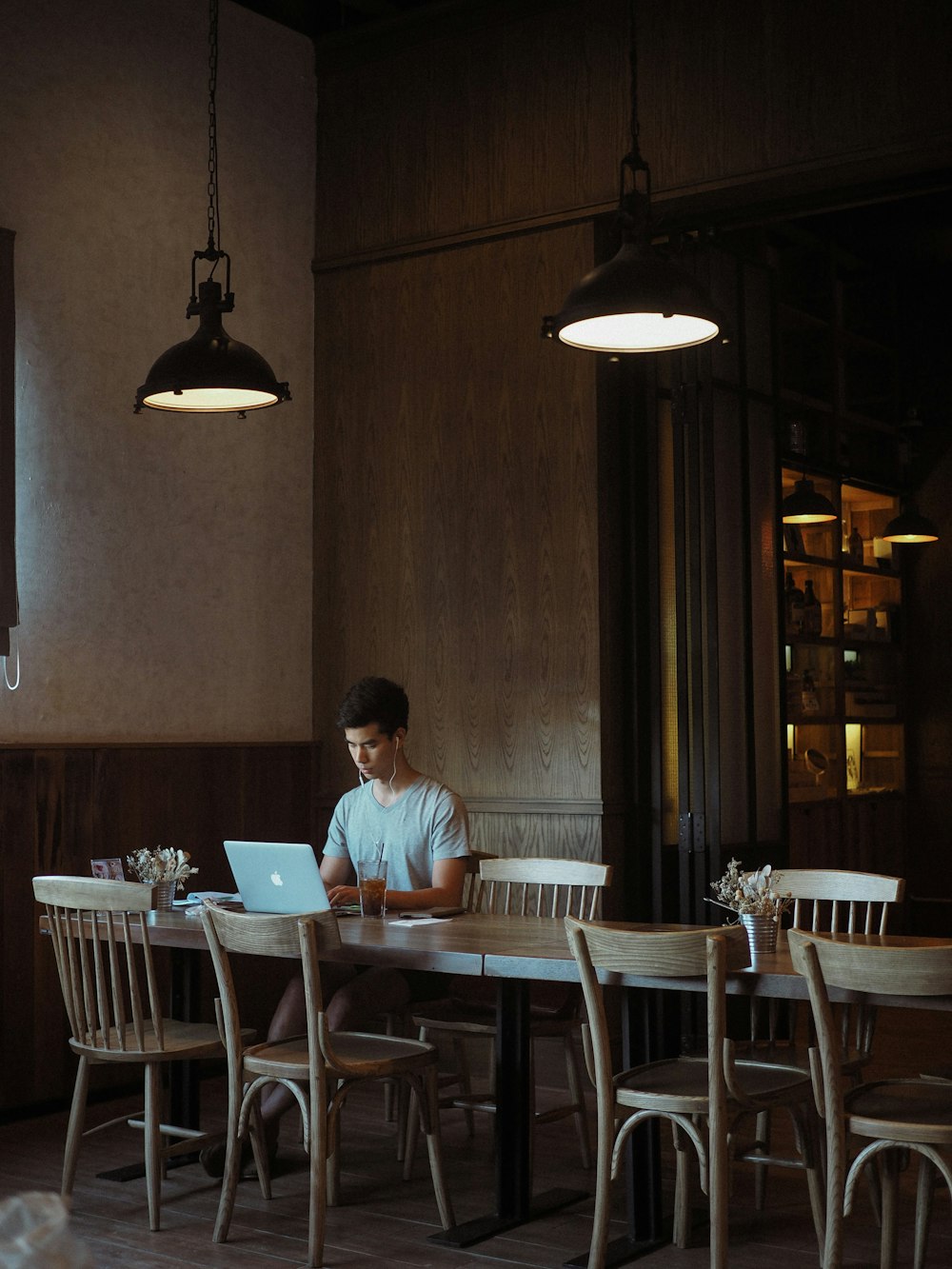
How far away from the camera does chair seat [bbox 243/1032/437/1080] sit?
362 cm

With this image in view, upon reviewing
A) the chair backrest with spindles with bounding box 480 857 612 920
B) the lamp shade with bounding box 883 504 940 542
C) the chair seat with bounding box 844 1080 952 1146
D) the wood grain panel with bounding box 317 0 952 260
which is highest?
the wood grain panel with bounding box 317 0 952 260

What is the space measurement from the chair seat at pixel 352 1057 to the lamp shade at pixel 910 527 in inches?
230

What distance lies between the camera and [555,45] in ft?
18.9

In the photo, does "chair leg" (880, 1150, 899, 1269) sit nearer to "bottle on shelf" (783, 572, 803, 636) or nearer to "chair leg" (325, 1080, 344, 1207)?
"chair leg" (325, 1080, 344, 1207)

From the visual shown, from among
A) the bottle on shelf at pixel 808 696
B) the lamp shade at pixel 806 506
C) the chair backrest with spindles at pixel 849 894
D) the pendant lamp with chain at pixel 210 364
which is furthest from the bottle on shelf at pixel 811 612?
the pendant lamp with chain at pixel 210 364

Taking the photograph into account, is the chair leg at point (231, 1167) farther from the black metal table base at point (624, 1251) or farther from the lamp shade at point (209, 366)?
the lamp shade at point (209, 366)

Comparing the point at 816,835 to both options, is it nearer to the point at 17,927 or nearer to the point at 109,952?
A: the point at 17,927

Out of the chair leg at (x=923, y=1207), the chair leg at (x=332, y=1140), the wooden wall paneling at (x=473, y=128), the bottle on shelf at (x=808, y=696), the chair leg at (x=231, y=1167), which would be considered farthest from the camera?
the bottle on shelf at (x=808, y=696)

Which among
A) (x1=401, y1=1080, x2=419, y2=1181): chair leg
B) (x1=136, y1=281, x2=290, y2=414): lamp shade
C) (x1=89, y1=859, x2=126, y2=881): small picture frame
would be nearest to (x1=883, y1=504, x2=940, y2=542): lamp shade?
(x1=136, y1=281, x2=290, y2=414): lamp shade

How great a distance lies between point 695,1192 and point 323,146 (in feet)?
15.0

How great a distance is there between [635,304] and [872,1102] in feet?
6.24

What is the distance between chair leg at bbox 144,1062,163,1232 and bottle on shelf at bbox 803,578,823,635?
5544 millimetres

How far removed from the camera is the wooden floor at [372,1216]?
361 centimetres

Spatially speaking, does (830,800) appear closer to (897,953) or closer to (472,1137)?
(472,1137)
